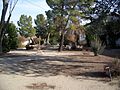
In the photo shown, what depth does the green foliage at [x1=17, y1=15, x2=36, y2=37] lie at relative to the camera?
94.0m

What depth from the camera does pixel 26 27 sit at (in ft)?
320

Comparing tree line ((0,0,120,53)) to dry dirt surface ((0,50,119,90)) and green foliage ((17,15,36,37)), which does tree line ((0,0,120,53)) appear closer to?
dry dirt surface ((0,50,119,90))

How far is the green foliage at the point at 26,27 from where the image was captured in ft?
308

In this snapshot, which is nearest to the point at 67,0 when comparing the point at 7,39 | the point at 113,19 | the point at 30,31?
the point at 7,39

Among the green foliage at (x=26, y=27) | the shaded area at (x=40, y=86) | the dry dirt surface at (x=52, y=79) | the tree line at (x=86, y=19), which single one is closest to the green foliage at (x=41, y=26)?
the green foliage at (x=26, y=27)

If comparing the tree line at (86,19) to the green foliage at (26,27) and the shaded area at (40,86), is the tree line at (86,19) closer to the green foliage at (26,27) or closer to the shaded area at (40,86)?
the shaded area at (40,86)

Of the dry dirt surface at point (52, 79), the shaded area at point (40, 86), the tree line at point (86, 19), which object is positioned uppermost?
the tree line at point (86, 19)

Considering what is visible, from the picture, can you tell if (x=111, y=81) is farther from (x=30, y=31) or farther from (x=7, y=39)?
(x=30, y=31)

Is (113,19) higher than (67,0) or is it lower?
lower

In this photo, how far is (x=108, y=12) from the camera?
22.4 meters

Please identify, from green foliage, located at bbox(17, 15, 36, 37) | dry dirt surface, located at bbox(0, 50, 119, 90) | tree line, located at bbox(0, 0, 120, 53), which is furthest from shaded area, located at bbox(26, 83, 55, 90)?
green foliage, located at bbox(17, 15, 36, 37)

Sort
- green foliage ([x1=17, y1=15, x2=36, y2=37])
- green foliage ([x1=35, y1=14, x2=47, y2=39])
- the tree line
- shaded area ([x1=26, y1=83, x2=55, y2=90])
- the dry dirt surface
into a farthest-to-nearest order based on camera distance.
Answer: green foliage ([x1=17, y1=15, x2=36, y2=37])
green foliage ([x1=35, y1=14, x2=47, y2=39])
the tree line
the dry dirt surface
shaded area ([x1=26, y1=83, x2=55, y2=90])

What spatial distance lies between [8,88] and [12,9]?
21.5 m

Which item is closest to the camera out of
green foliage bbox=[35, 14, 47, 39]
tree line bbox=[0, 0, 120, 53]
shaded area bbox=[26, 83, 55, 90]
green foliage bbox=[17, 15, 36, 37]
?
shaded area bbox=[26, 83, 55, 90]
